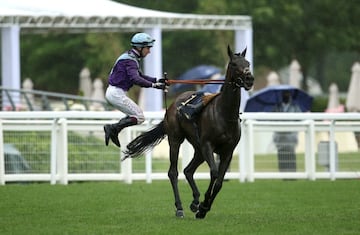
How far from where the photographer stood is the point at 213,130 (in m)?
12.1

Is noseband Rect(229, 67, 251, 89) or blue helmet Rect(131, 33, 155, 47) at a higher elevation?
blue helmet Rect(131, 33, 155, 47)

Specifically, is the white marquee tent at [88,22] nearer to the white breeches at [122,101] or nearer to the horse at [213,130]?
the white breeches at [122,101]

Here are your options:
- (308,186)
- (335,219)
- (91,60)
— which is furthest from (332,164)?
(91,60)

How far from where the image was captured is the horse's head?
1159cm

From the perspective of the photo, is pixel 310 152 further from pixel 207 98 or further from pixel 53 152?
pixel 207 98

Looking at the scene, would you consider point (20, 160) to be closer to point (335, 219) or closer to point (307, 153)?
point (307, 153)

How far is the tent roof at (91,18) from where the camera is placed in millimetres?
25219

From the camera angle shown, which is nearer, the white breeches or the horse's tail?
the white breeches

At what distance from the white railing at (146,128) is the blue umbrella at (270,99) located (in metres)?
2.59

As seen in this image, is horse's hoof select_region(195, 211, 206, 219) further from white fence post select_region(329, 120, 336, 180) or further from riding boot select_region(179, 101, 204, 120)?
white fence post select_region(329, 120, 336, 180)

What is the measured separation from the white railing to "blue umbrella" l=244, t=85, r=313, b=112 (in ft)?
8.50

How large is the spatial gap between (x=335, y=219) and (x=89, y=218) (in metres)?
2.52

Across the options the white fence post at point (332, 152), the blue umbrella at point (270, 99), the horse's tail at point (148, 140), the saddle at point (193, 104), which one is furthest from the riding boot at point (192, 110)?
the blue umbrella at point (270, 99)

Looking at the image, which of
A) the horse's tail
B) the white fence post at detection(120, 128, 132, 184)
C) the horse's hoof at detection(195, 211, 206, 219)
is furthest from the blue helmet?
the white fence post at detection(120, 128, 132, 184)
